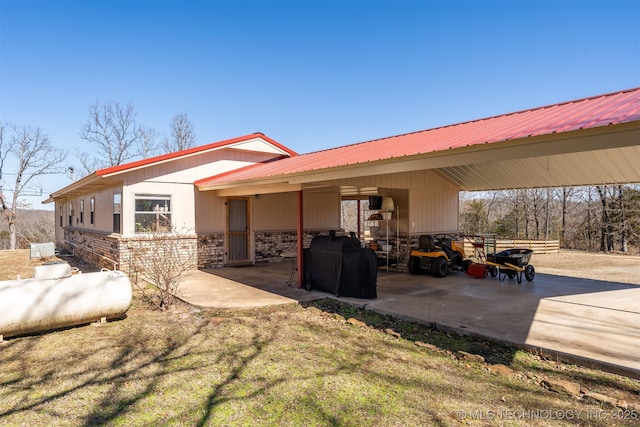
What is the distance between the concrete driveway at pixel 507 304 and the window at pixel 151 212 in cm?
185

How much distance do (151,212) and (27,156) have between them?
24.8 m

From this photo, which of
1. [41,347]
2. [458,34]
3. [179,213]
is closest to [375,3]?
[458,34]

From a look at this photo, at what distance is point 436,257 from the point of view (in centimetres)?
972

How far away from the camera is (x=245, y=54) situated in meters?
14.9

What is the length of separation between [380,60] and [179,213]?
973 cm

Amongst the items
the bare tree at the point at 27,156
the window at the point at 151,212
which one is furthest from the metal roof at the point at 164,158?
the bare tree at the point at 27,156

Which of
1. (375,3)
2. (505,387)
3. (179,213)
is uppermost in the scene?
(375,3)

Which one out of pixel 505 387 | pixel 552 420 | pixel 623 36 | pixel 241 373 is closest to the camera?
pixel 552 420

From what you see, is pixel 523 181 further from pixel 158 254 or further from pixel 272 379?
pixel 158 254

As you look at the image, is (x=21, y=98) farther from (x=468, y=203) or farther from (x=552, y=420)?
(x=468, y=203)

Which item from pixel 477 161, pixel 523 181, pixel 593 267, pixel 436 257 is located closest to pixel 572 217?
pixel 593 267

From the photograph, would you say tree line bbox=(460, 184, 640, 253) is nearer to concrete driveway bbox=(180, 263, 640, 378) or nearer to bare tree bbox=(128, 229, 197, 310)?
concrete driveway bbox=(180, 263, 640, 378)

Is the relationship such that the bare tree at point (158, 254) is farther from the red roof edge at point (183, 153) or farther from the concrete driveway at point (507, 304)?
the red roof edge at point (183, 153)

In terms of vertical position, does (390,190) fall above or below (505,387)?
above
